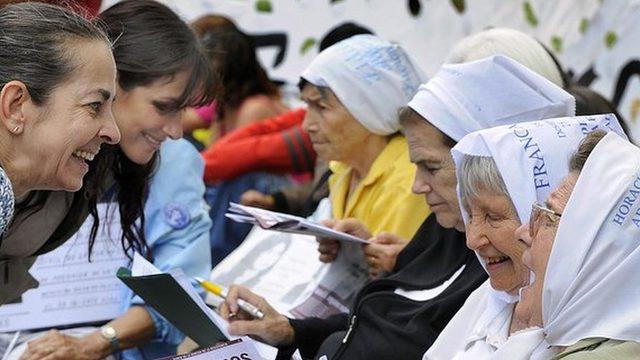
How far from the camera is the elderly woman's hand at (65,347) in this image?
3799 millimetres

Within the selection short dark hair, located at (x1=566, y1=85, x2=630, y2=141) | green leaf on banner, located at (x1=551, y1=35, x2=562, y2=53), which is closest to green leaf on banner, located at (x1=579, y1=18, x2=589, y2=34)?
green leaf on banner, located at (x1=551, y1=35, x2=562, y2=53)

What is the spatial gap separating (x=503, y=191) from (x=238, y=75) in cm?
319

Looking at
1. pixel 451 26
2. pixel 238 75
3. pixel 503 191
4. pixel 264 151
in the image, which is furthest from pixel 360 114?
pixel 238 75

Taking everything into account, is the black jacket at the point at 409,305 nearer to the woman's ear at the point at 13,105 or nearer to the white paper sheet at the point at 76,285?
the white paper sheet at the point at 76,285

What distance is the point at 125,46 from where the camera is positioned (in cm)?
388

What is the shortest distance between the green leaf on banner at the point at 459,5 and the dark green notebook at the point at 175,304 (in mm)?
2597

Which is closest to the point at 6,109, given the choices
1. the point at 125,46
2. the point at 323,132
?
the point at 125,46

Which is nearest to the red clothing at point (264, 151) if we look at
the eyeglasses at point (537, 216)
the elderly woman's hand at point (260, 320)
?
the elderly woman's hand at point (260, 320)

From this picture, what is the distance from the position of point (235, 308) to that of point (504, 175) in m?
1.17

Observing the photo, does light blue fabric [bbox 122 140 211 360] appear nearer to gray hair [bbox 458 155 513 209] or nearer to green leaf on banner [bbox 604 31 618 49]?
gray hair [bbox 458 155 513 209]

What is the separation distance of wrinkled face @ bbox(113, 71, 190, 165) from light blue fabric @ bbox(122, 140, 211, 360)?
0.63 ft

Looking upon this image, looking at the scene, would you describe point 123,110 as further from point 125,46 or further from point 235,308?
point 235,308

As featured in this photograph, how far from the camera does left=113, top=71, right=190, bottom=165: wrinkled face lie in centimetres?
393

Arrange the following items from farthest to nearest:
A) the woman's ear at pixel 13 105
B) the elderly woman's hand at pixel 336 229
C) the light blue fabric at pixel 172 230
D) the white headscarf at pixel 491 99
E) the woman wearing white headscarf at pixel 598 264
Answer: the light blue fabric at pixel 172 230 → the elderly woman's hand at pixel 336 229 → the white headscarf at pixel 491 99 → the woman's ear at pixel 13 105 → the woman wearing white headscarf at pixel 598 264
